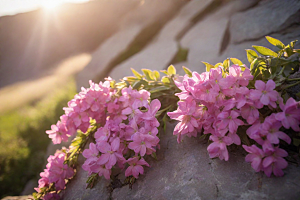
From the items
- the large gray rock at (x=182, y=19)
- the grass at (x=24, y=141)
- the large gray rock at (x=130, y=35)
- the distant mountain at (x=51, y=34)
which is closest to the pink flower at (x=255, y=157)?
the grass at (x=24, y=141)

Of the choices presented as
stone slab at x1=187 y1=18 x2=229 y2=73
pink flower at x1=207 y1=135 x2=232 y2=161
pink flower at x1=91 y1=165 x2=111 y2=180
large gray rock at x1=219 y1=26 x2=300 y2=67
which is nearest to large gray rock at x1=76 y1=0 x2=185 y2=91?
stone slab at x1=187 y1=18 x2=229 y2=73

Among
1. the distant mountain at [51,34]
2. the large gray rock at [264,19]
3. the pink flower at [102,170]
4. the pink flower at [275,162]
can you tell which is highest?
the distant mountain at [51,34]

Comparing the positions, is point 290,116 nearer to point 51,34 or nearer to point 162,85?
point 162,85

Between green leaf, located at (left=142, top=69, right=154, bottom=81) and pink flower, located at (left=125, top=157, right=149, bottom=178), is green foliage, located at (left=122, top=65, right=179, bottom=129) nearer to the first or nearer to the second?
green leaf, located at (left=142, top=69, right=154, bottom=81)

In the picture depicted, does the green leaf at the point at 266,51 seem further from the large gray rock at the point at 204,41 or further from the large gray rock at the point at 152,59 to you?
the large gray rock at the point at 152,59

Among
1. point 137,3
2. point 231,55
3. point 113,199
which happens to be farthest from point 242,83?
point 137,3

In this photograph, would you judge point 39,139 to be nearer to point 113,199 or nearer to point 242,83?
point 113,199
